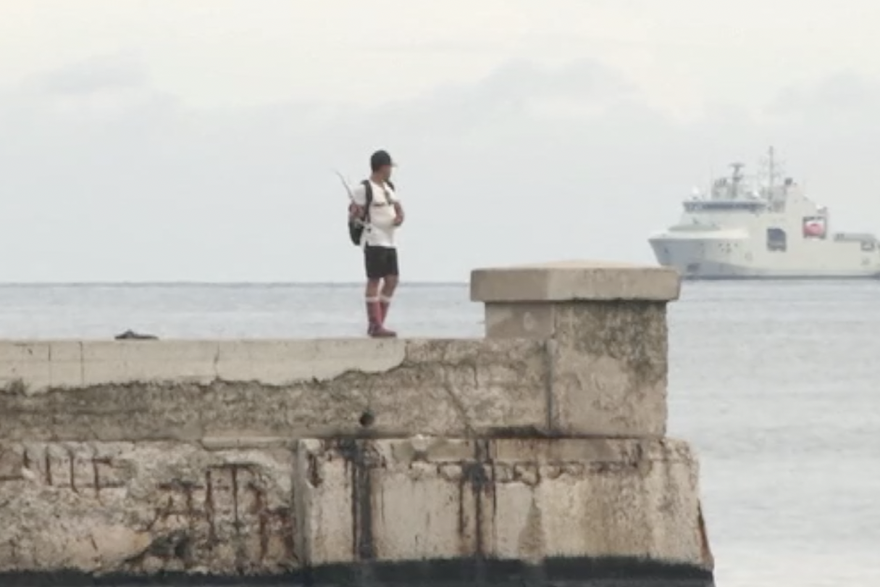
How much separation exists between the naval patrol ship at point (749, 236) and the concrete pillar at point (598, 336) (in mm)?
121932

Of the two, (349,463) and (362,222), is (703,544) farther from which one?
(362,222)

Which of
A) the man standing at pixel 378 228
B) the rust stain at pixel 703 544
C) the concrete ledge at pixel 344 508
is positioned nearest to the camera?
the concrete ledge at pixel 344 508

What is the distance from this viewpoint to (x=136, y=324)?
2958 inches

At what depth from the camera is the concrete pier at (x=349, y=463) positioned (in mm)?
12188

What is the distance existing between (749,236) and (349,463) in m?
128

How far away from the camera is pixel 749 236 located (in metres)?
139

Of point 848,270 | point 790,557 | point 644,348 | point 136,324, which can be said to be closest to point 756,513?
point 790,557

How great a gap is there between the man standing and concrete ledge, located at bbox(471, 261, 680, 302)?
46.9 inches

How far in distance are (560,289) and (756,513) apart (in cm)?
1077

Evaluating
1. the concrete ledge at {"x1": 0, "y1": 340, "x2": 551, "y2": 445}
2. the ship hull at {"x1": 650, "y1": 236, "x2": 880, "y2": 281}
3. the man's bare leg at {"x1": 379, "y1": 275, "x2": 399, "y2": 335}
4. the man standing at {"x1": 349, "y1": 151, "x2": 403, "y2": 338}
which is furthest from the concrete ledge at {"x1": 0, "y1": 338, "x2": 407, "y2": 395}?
the ship hull at {"x1": 650, "y1": 236, "x2": 880, "y2": 281}

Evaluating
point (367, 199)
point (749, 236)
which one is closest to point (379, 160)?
point (367, 199)

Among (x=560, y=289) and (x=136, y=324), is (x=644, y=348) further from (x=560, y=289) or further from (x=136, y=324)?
(x=136, y=324)

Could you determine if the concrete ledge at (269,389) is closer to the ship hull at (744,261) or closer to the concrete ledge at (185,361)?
the concrete ledge at (185,361)

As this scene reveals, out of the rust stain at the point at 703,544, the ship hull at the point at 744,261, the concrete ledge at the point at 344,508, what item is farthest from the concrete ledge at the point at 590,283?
the ship hull at the point at 744,261
